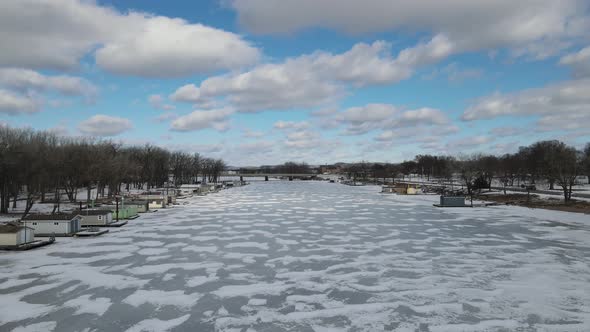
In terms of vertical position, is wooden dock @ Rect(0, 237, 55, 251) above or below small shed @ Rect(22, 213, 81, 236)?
below

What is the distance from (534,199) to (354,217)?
1270 inches

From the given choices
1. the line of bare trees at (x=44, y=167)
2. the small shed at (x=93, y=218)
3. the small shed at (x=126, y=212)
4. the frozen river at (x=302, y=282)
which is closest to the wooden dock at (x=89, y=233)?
the frozen river at (x=302, y=282)

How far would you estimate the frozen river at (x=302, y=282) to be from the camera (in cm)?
1291

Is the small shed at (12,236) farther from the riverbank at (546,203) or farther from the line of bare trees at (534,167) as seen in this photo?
the line of bare trees at (534,167)

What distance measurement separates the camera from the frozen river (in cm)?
1291

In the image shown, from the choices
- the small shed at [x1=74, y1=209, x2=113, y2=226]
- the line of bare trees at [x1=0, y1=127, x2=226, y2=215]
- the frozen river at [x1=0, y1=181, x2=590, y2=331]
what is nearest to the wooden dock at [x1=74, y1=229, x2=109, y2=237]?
the frozen river at [x1=0, y1=181, x2=590, y2=331]

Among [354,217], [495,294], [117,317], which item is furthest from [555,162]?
[117,317]

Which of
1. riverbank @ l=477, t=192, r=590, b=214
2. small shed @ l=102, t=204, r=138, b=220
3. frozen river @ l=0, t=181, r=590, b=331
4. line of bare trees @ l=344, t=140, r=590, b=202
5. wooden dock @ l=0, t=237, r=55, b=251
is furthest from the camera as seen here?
line of bare trees @ l=344, t=140, r=590, b=202

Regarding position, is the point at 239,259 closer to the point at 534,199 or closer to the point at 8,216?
the point at 8,216

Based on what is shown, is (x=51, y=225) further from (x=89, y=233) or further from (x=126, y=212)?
(x=126, y=212)

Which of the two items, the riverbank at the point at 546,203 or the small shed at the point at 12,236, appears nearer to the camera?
the small shed at the point at 12,236

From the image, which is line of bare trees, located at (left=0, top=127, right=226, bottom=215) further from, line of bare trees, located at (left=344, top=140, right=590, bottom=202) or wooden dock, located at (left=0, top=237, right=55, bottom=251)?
line of bare trees, located at (left=344, top=140, right=590, bottom=202)

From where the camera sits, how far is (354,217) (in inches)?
1702

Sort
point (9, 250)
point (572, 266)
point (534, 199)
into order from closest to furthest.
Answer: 1. point (572, 266)
2. point (9, 250)
3. point (534, 199)
